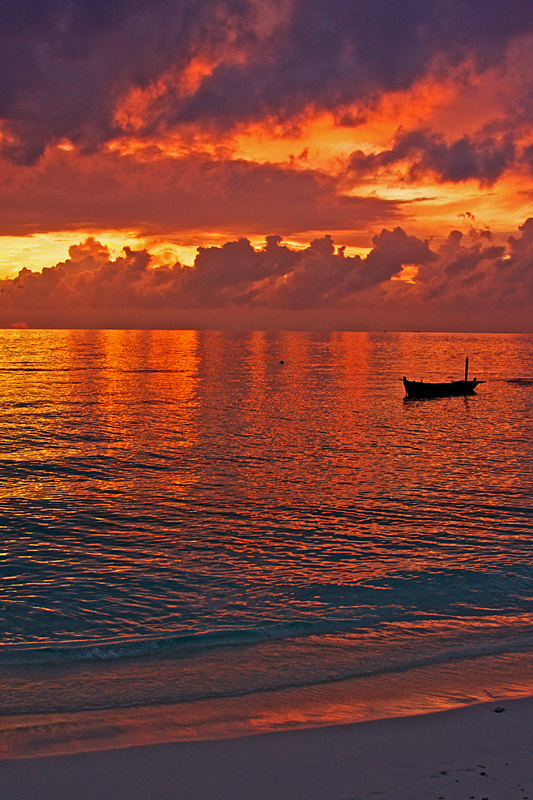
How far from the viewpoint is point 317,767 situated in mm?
7750

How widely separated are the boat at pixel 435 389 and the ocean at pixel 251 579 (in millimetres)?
29241

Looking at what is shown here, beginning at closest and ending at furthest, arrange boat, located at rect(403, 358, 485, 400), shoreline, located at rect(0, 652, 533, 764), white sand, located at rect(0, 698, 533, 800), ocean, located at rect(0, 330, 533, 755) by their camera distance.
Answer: white sand, located at rect(0, 698, 533, 800)
shoreline, located at rect(0, 652, 533, 764)
ocean, located at rect(0, 330, 533, 755)
boat, located at rect(403, 358, 485, 400)

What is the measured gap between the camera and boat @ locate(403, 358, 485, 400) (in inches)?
2844

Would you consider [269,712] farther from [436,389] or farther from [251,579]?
[436,389]

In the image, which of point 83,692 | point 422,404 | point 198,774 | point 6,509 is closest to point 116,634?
point 83,692

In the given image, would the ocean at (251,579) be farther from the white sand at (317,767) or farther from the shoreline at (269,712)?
the white sand at (317,767)

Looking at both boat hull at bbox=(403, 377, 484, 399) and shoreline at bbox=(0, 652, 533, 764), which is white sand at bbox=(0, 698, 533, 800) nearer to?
shoreline at bbox=(0, 652, 533, 764)

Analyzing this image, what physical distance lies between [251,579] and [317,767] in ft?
29.0

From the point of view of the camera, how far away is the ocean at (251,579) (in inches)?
400

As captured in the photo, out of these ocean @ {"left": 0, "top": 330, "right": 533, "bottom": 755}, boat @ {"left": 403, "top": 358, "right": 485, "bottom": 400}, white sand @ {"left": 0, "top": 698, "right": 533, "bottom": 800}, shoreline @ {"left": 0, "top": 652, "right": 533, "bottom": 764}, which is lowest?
ocean @ {"left": 0, "top": 330, "right": 533, "bottom": 755}

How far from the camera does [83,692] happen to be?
1030 centimetres

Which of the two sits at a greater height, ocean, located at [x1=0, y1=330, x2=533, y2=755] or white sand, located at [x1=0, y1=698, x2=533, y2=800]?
white sand, located at [x1=0, y1=698, x2=533, y2=800]

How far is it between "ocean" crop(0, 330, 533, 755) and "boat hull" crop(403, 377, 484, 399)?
2931cm

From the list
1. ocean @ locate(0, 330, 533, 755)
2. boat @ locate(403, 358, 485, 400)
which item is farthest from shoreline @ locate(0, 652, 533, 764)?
boat @ locate(403, 358, 485, 400)
